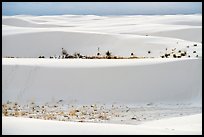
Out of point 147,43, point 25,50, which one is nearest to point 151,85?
point 147,43

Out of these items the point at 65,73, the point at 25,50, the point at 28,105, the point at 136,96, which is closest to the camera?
the point at 28,105

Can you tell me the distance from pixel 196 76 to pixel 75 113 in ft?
11.6

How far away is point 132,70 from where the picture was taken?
998 centimetres

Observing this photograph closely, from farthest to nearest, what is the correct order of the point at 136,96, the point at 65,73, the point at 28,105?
1. the point at 65,73
2. the point at 136,96
3. the point at 28,105

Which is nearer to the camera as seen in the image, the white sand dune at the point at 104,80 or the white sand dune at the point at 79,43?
the white sand dune at the point at 104,80

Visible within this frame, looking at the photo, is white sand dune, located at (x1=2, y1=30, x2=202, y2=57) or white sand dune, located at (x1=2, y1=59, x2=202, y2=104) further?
white sand dune, located at (x1=2, y1=30, x2=202, y2=57)

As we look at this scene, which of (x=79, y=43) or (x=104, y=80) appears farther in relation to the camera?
(x=79, y=43)

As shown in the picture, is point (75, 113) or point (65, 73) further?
point (65, 73)

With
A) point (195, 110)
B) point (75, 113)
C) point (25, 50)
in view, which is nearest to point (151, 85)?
point (195, 110)

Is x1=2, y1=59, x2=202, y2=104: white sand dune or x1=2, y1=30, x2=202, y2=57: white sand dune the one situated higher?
x1=2, y1=30, x2=202, y2=57: white sand dune

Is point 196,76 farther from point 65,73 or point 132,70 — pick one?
point 65,73

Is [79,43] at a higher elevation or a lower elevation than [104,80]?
higher

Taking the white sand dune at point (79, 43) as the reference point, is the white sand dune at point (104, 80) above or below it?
below

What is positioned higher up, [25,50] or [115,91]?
[25,50]
